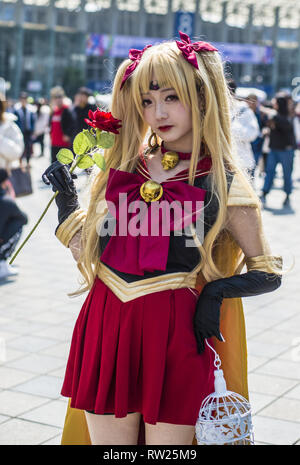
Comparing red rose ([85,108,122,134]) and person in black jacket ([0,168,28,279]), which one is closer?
red rose ([85,108,122,134])

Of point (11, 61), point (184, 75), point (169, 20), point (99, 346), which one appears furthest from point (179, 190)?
point (169, 20)

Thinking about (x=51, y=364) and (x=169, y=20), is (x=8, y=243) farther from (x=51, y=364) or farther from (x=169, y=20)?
(x=169, y=20)

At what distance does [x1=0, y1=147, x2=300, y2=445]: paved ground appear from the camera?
11.7 ft

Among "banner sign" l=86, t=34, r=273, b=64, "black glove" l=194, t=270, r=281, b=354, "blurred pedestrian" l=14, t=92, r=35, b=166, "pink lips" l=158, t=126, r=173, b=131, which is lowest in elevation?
"banner sign" l=86, t=34, r=273, b=64

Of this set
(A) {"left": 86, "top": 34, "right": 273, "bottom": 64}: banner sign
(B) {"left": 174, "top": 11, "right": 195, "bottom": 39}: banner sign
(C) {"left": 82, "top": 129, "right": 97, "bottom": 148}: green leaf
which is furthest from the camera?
(A) {"left": 86, "top": 34, "right": 273, "bottom": 64}: banner sign

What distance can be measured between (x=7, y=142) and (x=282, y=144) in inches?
234

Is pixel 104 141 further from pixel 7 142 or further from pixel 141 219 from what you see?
pixel 7 142

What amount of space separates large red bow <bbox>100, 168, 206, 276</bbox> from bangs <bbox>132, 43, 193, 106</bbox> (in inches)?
10.9

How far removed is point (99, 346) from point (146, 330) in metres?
0.17

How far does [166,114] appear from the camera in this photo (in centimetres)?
226

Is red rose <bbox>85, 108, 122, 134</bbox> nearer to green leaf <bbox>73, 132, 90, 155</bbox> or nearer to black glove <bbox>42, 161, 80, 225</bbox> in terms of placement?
green leaf <bbox>73, 132, 90, 155</bbox>

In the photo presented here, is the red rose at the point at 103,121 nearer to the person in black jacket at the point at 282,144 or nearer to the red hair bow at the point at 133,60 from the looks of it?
the red hair bow at the point at 133,60

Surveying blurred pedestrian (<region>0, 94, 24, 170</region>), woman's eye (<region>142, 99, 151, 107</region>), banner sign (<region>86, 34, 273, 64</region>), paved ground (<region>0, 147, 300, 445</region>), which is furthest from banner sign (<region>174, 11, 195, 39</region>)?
banner sign (<region>86, 34, 273, 64</region>)

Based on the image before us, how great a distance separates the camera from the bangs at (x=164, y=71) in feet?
7.28
